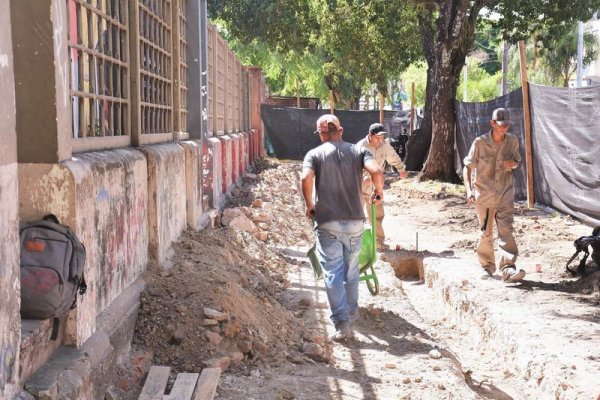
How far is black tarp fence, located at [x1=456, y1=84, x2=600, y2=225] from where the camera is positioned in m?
10.9

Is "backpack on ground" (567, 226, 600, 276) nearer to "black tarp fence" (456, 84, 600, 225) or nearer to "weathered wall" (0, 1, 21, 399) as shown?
"black tarp fence" (456, 84, 600, 225)

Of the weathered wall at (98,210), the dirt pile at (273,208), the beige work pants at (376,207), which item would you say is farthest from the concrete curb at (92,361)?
the dirt pile at (273,208)

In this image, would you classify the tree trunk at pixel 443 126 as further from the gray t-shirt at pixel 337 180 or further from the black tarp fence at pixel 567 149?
the gray t-shirt at pixel 337 180

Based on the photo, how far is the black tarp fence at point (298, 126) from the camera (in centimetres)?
2528

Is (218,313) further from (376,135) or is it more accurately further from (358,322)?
(376,135)

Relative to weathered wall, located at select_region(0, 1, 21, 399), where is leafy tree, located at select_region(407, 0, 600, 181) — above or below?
above

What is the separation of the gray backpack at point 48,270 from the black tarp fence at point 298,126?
2151cm

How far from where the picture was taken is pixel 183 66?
9.57m

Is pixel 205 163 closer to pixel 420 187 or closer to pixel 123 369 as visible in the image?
pixel 123 369

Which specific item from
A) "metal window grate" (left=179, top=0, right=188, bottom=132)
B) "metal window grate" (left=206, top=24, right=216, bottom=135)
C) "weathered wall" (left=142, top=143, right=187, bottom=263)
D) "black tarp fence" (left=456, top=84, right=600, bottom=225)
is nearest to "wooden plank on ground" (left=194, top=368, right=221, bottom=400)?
"weathered wall" (left=142, top=143, right=187, bottom=263)

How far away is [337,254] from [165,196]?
1.61 m

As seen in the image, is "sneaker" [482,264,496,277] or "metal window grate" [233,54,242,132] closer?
"sneaker" [482,264,496,277]

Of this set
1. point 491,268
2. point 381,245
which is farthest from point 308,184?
point 381,245

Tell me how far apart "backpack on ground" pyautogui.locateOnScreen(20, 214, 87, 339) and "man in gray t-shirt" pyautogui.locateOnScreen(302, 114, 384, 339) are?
9.10 ft
